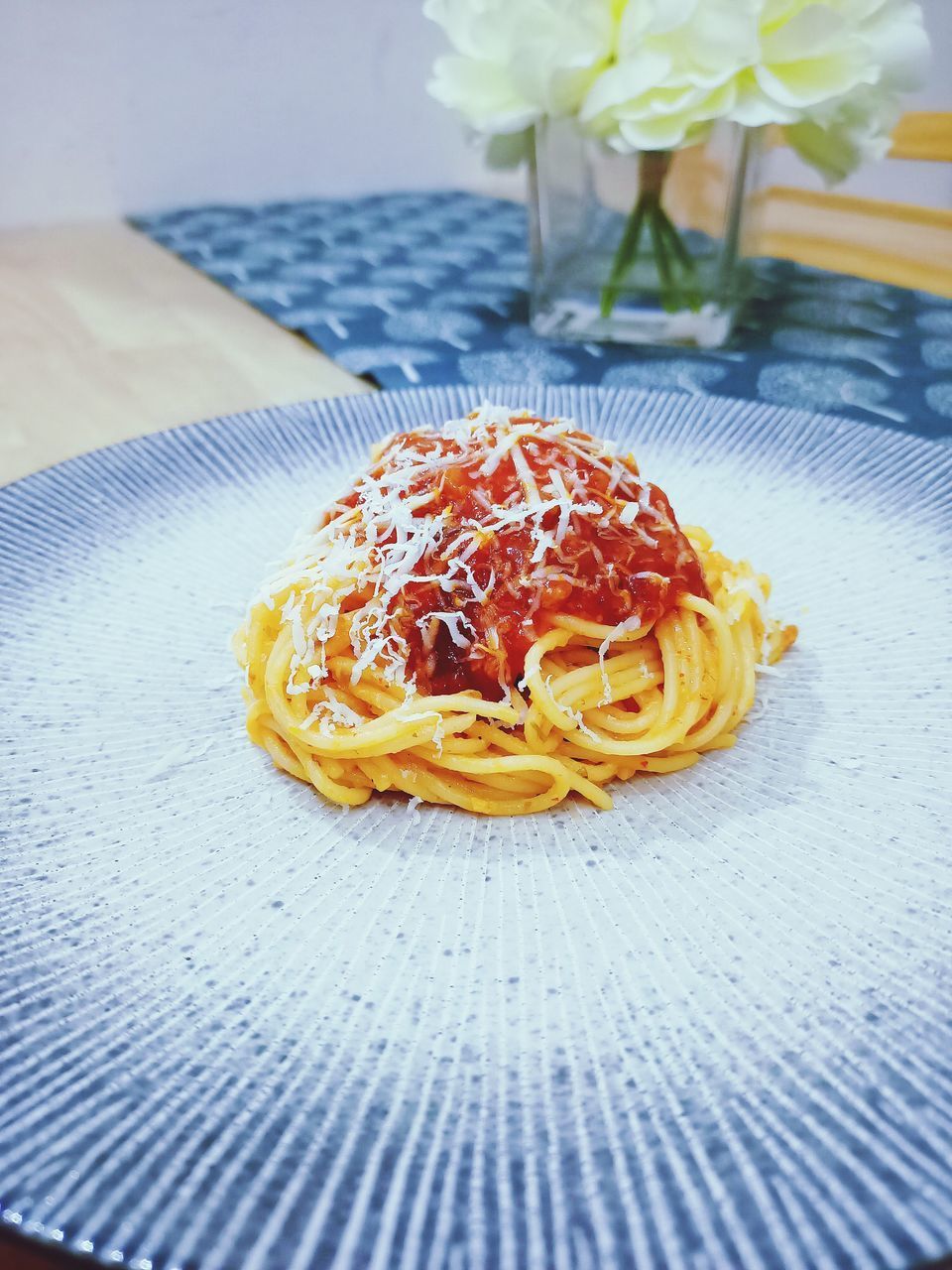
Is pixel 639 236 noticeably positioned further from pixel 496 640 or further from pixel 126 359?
pixel 496 640

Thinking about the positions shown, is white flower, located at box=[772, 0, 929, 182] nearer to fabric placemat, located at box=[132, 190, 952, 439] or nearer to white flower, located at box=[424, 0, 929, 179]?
white flower, located at box=[424, 0, 929, 179]

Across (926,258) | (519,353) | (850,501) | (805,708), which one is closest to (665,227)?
(519,353)

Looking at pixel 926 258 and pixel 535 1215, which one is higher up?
pixel 926 258

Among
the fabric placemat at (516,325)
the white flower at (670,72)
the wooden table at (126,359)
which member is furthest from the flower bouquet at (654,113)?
the wooden table at (126,359)

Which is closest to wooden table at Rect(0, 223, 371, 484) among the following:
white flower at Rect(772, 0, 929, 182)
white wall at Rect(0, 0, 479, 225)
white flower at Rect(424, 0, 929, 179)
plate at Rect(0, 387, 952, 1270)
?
plate at Rect(0, 387, 952, 1270)

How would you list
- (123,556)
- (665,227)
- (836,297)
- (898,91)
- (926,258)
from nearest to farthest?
(123,556) → (898,91) → (665,227) → (836,297) → (926,258)

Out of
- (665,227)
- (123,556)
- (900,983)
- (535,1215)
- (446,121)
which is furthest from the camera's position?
(446,121)

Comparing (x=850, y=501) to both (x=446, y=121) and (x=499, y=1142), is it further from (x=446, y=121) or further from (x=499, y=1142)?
(x=446, y=121)
